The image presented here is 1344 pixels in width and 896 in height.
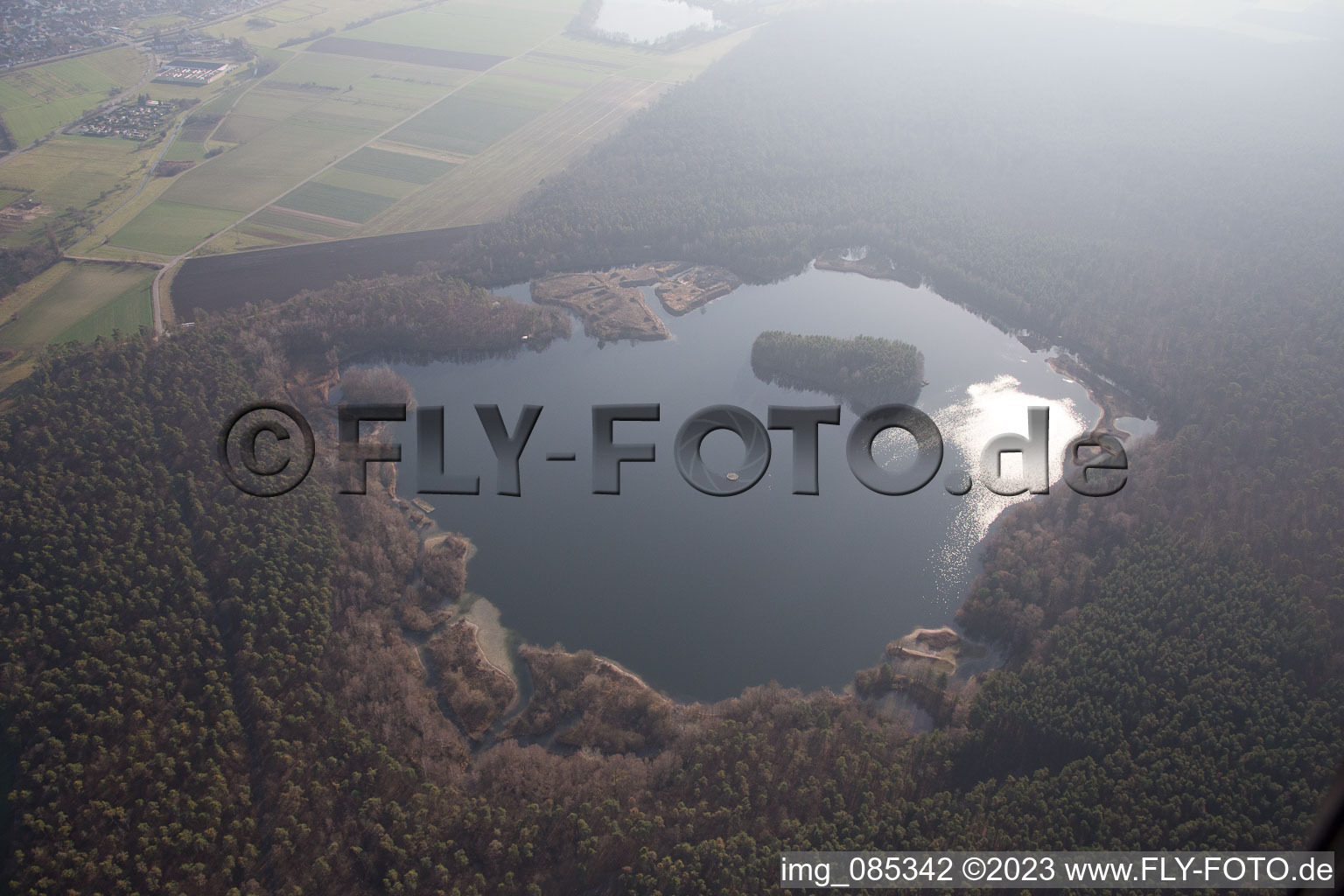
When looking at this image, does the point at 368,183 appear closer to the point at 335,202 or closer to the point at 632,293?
the point at 335,202

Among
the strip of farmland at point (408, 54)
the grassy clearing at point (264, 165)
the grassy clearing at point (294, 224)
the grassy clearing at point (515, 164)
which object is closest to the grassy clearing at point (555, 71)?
the strip of farmland at point (408, 54)

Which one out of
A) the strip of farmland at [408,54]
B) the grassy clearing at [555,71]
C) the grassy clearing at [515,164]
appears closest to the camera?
the grassy clearing at [515,164]

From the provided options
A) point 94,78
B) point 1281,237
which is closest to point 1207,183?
point 1281,237

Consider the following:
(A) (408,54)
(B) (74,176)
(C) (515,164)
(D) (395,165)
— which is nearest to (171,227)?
(B) (74,176)

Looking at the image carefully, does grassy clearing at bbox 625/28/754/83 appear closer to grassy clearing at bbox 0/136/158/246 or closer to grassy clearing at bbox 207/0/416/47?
grassy clearing at bbox 207/0/416/47

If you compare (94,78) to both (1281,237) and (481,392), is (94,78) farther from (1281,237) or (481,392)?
(1281,237)

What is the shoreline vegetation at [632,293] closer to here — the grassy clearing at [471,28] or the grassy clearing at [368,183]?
the grassy clearing at [368,183]
